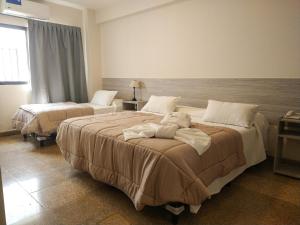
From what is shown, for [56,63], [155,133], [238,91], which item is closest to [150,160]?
[155,133]

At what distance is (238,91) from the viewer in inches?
127

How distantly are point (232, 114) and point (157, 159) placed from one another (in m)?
1.46

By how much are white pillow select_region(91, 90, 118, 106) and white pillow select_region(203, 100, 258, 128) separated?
2.36m

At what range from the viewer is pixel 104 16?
4984mm

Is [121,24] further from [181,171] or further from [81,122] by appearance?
[181,171]

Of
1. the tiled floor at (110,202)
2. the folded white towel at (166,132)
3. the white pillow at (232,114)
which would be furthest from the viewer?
the white pillow at (232,114)

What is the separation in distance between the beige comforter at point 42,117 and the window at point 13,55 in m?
0.78

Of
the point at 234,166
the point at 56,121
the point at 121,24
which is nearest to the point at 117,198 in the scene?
the point at 234,166

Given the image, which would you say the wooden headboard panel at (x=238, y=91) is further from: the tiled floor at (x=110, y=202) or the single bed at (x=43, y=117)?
the single bed at (x=43, y=117)

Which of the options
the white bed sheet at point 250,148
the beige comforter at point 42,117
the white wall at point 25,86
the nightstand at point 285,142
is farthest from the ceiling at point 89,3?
the nightstand at point 285,142

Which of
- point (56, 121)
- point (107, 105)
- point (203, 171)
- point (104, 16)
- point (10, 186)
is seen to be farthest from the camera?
point (104, 16)

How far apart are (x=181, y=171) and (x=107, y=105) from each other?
3233mm

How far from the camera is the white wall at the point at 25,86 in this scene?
4.31 m

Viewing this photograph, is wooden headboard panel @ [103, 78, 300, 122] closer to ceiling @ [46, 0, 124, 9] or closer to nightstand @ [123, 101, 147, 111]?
nightstand @ [123, 101, 147, 111]
